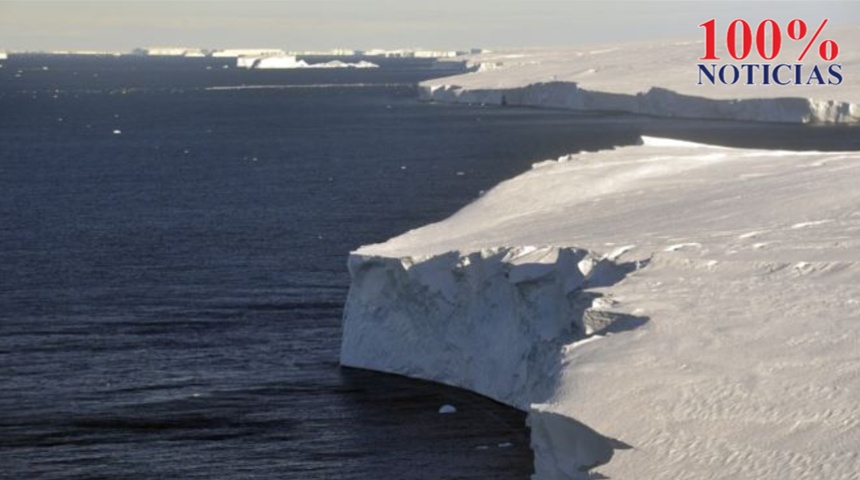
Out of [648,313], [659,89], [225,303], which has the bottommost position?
[659,89]

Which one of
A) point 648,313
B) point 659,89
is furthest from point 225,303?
point 659,89

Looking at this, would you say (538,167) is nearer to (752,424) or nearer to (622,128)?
(752,424)

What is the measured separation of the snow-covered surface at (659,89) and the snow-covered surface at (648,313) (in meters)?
43.0

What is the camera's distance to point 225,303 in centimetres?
2678

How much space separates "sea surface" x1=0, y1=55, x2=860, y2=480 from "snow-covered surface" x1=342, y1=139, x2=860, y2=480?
3.48ft

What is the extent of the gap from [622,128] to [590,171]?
1821 inches

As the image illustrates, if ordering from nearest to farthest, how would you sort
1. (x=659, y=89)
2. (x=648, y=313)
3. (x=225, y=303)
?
(x=648, y=313), (x=225, y=303), (x=659, y=89)

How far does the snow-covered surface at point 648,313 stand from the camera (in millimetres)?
13492

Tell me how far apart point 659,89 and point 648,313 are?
204 ft

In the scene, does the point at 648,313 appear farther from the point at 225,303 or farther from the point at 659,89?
the point at 659,89

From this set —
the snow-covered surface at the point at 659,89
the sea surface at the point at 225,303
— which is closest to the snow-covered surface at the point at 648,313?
the sea surface at the point at 225,303

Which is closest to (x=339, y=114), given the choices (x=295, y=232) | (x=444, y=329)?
(x=295, y=232)

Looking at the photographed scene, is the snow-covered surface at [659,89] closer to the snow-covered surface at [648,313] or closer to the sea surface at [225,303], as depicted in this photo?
the sea surface at [225,303]

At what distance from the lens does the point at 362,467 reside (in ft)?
58.3
